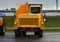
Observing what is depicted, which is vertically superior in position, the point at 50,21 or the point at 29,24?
the point at 29,24

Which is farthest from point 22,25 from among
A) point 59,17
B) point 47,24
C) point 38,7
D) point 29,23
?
point 59,17

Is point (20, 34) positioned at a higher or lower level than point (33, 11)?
lower

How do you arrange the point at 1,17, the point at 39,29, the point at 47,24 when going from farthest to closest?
the point at 47,24 < the point at 1,17 < the point at 39,29

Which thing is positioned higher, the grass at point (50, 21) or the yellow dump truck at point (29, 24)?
the yellow dump truck at point (29, 24)

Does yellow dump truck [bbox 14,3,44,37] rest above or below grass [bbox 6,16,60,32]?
above

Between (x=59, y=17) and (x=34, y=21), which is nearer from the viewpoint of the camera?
(x=34, y=21)

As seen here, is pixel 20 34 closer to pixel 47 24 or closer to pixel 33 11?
pixel 33 11

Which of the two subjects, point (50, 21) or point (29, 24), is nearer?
point (29, 24)

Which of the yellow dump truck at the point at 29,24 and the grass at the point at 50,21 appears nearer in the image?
the yellow dump truck at the point at 29,24

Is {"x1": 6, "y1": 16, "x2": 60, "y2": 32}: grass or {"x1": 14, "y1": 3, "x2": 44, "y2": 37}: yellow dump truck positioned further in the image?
{"x1": 6, "y1": 16, "x2": 60, "y2": 32}: grass

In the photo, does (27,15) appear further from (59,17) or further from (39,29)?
(59,17)

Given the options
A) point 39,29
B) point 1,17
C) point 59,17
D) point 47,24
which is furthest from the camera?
point 59,17

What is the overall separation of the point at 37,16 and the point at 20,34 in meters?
2.33

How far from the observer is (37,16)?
2970 cm
